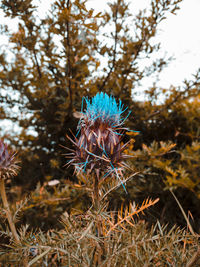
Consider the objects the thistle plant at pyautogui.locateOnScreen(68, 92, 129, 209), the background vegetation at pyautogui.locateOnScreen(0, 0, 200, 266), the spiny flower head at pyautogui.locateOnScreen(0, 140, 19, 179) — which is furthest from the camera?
the background vegetation at pyautogui.locateOnScreen(0, 0, 200, 266)

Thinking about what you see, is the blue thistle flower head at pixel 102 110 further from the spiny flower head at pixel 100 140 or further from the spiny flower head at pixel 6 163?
the spiny flower head at pixel 6 163

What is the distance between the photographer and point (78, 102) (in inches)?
57.8

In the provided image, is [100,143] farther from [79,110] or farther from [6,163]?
[79,110]

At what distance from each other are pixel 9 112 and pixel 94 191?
1178mm

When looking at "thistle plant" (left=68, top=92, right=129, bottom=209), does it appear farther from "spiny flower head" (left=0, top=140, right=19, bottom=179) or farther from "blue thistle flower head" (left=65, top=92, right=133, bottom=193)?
"spiny flower head" (left=0, top=140, right=19, bottom=179)

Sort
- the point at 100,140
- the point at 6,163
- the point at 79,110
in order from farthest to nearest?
1. the point at 79,110
2. the point at 6,163
3. the point at 100,140

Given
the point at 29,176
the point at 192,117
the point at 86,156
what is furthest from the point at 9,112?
the point at 192,117

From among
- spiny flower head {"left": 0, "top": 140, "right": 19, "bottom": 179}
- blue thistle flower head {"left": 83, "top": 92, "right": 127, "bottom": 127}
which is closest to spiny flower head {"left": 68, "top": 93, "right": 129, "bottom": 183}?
blue thistle flower head {"left": 83, "top": 92, "right": 127, "bottom": 127}

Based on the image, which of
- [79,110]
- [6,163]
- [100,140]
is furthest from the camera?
[79,110]

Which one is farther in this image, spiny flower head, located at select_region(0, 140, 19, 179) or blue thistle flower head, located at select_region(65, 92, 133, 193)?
spiny flower head, located at select_region(0, 140, 19, 179)

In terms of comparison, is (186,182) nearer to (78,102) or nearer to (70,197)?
(70,197)

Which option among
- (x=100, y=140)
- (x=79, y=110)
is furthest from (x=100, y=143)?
(x=79, y=110)

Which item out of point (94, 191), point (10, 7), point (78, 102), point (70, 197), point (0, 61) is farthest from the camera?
point (0, 61)

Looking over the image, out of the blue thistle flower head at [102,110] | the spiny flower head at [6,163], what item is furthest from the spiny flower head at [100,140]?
the spiny flower head at [6,163]
